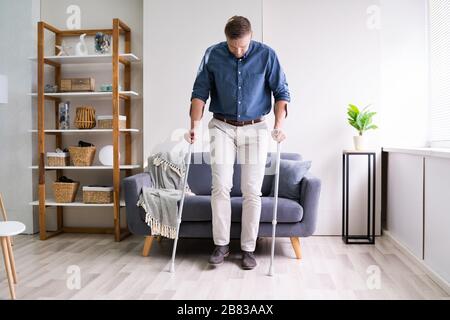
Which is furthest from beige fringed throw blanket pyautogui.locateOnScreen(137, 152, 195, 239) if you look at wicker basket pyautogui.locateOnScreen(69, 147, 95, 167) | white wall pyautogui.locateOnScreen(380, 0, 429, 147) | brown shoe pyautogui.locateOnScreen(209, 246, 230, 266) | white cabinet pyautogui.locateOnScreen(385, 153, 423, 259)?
white wall pyautogui.locateOnScreen(380, 0, 429, 147)

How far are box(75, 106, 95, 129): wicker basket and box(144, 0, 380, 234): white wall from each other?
0.47 metres

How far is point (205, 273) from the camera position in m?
2.74

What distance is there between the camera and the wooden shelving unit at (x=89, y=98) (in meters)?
3.66

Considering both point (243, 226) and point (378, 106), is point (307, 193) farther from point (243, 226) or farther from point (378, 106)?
point (378, 106)

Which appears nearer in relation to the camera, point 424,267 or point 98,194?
point 424,267

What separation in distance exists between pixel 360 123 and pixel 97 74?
7.57 ft

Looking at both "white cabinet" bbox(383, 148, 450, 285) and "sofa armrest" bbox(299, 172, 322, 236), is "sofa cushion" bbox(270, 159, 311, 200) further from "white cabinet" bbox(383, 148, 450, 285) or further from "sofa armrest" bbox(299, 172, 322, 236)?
"white cabinet" bbox(383, 148, 450, 285)

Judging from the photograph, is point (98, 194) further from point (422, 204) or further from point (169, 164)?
point (422, 204)

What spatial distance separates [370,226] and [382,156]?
598 millimetres

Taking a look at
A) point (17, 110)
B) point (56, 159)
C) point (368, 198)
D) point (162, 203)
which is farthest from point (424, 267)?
point (17, 110)

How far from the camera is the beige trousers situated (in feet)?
9.16

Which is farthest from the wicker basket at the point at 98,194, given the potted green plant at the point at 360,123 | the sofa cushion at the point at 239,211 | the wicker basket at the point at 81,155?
the potted green plant at the point at 360,123

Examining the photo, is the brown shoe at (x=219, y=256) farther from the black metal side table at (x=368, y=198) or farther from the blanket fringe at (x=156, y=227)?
the black metal side table at (x=368, y=198)

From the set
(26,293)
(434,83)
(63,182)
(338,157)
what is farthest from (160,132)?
(434,83)
